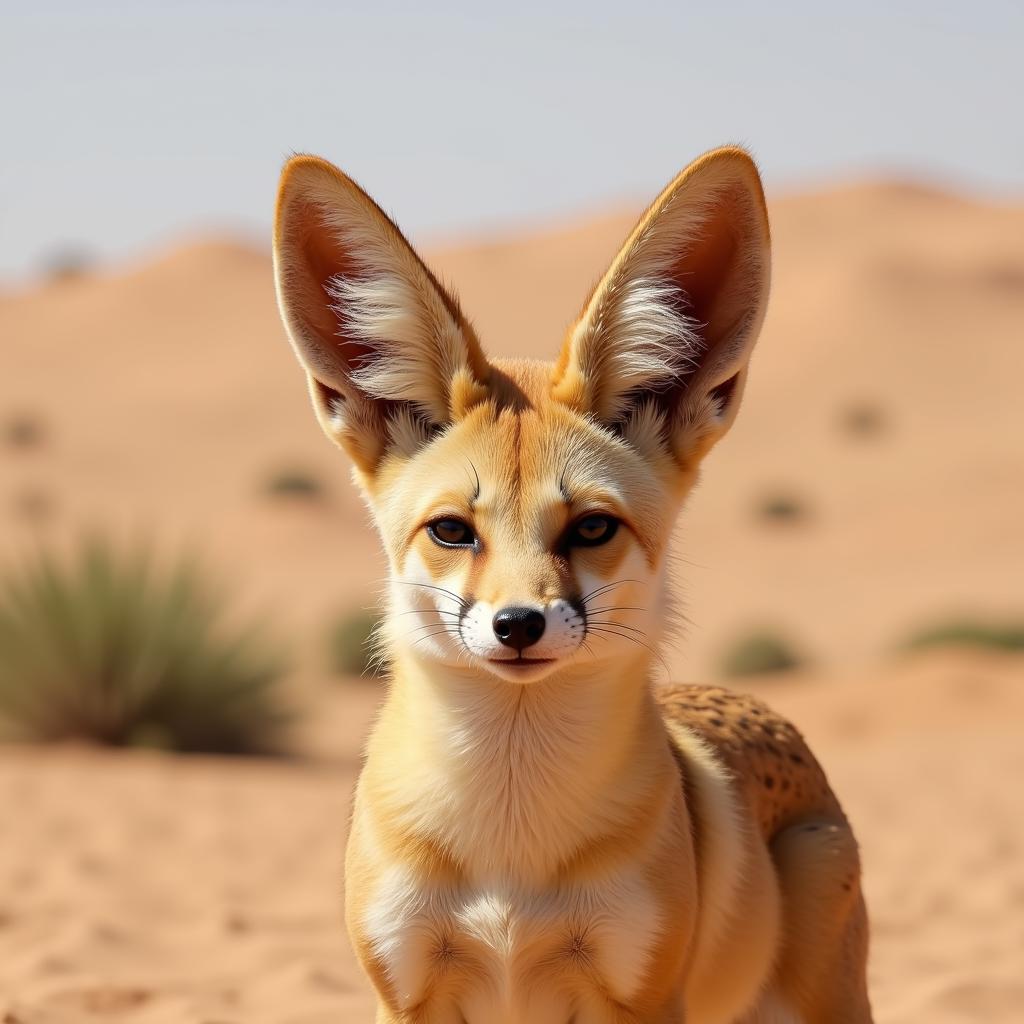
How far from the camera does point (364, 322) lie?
126 inches

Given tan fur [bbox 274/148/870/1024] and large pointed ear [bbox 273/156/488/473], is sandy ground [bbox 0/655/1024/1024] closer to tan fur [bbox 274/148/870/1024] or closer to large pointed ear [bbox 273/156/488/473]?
tan fur [bbox 274/148/870/1024]

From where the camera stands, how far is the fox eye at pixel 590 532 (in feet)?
9.61

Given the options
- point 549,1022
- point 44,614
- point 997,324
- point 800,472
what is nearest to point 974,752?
point 44,614

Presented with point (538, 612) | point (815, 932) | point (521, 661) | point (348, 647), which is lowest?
point (348, 647)

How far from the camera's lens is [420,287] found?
308 cm

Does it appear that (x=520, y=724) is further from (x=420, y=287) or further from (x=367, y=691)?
(x=367, y=691)

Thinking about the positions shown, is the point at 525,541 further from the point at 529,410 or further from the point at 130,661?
the point at 130,661

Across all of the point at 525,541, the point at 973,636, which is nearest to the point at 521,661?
the point at 525,541

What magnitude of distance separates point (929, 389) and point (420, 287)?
3723cm

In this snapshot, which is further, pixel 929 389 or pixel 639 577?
pixel 929 389

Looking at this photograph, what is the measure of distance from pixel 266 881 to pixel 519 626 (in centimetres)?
477

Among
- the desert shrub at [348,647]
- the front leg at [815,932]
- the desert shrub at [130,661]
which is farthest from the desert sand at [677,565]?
the front leg at [815,932]

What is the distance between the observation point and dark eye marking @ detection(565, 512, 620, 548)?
115 inches

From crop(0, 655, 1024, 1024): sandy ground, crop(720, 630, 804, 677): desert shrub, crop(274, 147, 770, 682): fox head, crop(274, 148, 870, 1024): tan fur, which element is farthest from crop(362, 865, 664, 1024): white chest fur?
crop(720, 630, 804, 677): desert shrub
